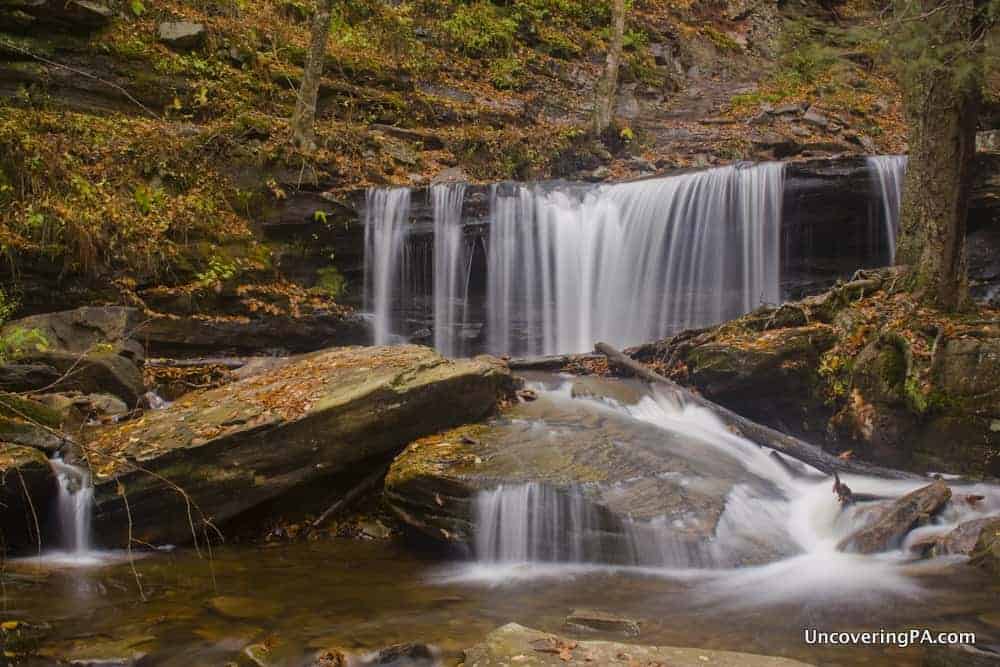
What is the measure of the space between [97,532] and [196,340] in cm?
459

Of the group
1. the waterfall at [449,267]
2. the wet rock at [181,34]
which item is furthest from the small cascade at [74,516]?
the wet rock at [181,34]

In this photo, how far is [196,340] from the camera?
1056cm

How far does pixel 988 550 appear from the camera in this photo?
17.2ft

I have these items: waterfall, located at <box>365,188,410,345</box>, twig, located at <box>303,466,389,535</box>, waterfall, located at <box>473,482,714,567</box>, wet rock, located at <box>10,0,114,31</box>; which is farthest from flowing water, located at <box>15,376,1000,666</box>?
wet rock, located at <box>10,0,114,31</box>

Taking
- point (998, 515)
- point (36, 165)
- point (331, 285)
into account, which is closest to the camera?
point (998, 515)

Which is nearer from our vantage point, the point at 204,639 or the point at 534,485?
the point at 204,639

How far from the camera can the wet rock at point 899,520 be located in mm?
5875

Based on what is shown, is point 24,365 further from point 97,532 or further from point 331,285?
point 331,285

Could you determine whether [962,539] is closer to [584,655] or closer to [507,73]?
[584,655]

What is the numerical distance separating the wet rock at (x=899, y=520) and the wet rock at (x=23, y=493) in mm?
7044

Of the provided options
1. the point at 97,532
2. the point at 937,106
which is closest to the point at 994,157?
the point at 937,106

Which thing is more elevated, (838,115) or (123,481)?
(838,115)

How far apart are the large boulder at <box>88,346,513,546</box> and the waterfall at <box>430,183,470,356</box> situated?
17.2 ft

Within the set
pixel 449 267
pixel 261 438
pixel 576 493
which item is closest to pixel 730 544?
pixel 576 493
